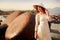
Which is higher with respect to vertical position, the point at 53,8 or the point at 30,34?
the point at 53,8

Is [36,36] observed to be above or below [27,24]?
below

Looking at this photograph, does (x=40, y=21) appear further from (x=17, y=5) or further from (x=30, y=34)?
(x=17, y=5)

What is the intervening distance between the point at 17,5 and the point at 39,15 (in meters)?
1.74

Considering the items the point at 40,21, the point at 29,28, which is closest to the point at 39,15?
the point at 40,21

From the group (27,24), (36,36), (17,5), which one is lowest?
(36,36)

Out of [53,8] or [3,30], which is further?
[53,8]

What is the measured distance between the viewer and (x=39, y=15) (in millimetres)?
2348

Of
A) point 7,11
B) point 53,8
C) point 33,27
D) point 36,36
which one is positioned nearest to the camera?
point 36,36

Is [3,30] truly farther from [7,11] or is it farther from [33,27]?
[7,11]

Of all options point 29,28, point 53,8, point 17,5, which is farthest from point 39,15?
point 17,5

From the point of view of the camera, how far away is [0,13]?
4.07 metres

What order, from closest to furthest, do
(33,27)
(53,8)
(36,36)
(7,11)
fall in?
(36,36)
(33,27)
(53,8)
(7,11)

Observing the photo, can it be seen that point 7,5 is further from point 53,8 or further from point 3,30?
point 3,30

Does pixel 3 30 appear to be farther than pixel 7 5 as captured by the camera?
No
